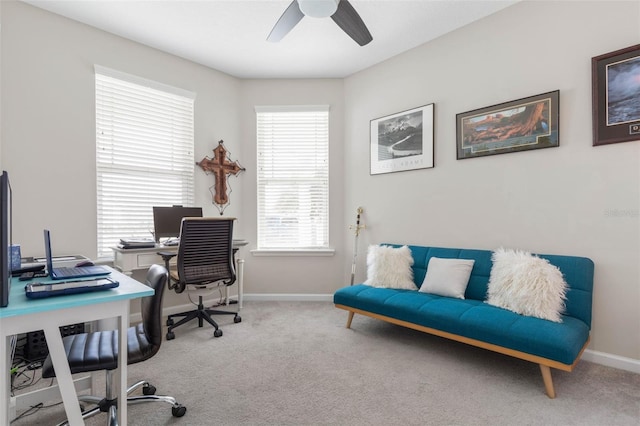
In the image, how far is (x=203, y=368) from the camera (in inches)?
91.7

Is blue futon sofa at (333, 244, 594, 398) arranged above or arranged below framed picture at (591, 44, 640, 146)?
below

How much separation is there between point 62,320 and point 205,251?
1792mm

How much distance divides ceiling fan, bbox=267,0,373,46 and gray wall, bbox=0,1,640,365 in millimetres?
1261

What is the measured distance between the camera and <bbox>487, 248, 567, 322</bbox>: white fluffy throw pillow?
217 cm

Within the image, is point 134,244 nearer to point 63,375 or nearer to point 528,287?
point 63,375

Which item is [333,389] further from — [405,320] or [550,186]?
[550,186]

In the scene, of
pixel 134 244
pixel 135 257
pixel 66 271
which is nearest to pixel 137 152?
pixel 134 244

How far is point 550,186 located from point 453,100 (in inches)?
48.2

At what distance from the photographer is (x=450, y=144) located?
3209 millimetres

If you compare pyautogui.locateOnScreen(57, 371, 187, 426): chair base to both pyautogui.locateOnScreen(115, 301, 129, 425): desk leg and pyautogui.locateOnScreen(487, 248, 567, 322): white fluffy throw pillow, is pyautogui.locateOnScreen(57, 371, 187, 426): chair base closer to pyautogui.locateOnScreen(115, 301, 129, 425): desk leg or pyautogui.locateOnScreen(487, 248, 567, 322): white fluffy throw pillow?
pyautogui.locateOnScreen(115, 301, 129, 425): desk leg

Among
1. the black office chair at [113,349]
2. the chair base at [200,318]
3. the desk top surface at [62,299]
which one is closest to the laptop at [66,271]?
the desk top surface at [62,299]

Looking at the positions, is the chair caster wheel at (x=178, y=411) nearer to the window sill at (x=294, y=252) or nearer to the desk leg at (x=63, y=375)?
the desk leg at (x=63, y=375)

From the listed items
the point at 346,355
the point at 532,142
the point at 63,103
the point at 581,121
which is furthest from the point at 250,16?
the point at 346,355

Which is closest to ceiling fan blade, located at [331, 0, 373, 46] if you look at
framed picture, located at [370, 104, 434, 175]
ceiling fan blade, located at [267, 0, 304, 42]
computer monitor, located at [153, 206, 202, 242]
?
ceiling fan blade, located at [267, 0, 304, 42]
